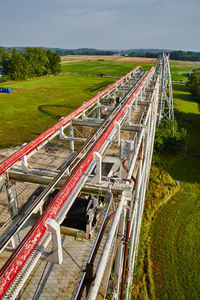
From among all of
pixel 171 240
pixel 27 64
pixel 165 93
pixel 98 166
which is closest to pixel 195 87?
pixel 165 93

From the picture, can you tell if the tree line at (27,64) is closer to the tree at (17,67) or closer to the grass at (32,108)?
the tree at (17,67)

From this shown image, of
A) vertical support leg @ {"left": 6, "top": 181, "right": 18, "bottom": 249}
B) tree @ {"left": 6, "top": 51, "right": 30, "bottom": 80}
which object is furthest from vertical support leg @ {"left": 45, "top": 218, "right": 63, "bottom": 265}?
tree @ {"left": 6, "top": 51, "right": 30, "bottom": 80}

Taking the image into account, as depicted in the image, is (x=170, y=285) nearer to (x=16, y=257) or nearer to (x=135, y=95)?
(x=135, y=95)

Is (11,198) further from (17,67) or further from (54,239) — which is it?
(17,67)

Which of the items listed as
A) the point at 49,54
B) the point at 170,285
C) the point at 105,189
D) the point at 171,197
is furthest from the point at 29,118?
the point at 49,54

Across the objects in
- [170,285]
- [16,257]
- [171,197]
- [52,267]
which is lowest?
[170,285]

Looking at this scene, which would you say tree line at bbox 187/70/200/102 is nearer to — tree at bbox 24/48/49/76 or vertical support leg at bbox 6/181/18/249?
tree at bbox 24/48/49/76
